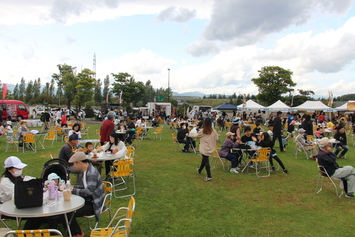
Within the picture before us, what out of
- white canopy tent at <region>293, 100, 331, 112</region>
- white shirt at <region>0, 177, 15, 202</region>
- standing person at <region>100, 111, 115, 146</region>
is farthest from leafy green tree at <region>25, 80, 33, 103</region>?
white shirt at <region>0, 177, 15, 202</region>

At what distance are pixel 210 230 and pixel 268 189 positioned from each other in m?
2.68

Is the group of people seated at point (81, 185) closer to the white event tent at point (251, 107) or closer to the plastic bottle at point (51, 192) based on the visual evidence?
the plastic bottle at point (51, 192)

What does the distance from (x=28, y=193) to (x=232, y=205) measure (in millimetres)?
3625

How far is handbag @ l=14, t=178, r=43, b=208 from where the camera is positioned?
2926 mm

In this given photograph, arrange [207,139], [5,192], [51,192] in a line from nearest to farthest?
[51,192], [5,192], [207,139]

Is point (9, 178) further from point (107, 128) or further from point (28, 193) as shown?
point (107, 128)

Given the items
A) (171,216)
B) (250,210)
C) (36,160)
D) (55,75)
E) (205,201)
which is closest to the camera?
(171,216)

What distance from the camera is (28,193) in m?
2.96

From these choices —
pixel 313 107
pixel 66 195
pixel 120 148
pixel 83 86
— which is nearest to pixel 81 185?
pixel 66 195

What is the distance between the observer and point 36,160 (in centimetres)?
877

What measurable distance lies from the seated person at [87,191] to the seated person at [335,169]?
487 centimetres

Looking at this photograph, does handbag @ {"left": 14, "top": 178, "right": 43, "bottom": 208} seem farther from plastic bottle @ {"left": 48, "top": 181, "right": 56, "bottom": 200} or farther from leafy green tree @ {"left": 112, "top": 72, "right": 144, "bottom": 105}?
leafy green tree @ {"left": 112, "top": 72, "right": 144, "bottom": 105}

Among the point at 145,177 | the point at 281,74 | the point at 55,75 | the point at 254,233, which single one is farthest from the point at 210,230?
the point at 281,74

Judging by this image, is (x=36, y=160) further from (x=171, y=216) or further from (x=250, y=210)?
(x=250, y=210)
